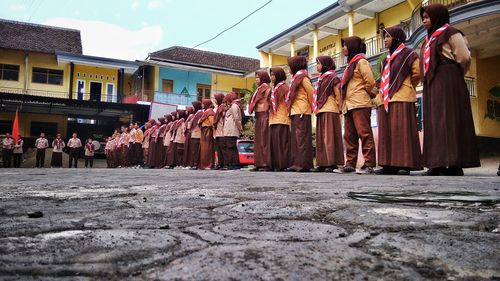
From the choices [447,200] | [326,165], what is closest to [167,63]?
[326,165]

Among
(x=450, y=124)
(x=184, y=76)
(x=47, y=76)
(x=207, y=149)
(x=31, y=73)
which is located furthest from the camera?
A: (x=184, y=76)

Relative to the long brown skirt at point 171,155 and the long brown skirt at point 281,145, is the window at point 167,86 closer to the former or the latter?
the long brown skirt at point 171,155

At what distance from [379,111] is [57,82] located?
24.1 metres

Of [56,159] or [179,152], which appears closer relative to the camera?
[179,152]

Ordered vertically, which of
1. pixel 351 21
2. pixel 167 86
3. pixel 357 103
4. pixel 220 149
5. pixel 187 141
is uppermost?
pixel 351 21

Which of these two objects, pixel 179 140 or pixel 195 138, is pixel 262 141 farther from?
pixel 179 140

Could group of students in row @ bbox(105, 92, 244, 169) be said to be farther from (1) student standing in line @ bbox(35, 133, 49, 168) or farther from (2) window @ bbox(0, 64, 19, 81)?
(2) window @ bbox(0, 64, 19, 81)

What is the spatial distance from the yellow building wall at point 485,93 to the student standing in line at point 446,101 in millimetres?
10268

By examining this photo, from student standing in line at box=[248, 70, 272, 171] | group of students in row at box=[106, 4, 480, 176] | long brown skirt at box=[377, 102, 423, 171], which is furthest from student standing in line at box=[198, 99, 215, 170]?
long brown skirt at box=[377, 102, 423, 171]

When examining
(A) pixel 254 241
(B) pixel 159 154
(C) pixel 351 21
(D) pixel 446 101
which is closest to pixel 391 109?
(D) pixel 446 101

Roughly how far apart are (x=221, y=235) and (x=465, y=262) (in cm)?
63

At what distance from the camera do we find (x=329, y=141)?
237 inches

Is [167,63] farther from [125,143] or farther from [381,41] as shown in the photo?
[381,41]

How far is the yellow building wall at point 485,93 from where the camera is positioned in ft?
44.0
